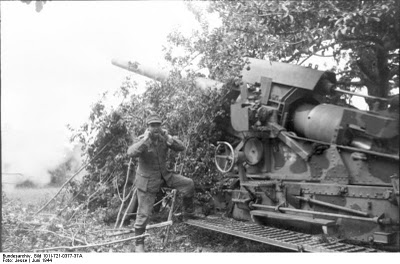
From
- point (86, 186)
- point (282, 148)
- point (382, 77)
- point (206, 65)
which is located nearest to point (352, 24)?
point (382, 77)

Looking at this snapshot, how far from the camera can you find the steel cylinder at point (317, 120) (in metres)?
5.43

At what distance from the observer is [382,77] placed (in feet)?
17.9

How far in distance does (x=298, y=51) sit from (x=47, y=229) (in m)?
4.26

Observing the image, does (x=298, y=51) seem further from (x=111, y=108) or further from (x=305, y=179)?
(x=111, y=108)

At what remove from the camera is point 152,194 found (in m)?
6.32


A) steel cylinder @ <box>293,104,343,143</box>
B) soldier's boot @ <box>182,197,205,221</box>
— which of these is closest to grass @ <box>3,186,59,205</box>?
soldier's boot @ <box>182,197,205,221</box>

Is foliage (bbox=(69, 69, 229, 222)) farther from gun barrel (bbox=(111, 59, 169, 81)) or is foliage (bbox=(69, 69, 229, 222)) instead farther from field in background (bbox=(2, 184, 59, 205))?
field in background (bbox=(2, 184, 59, 205))

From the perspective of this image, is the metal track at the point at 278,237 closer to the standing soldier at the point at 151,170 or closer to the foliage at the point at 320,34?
the standing soldier at the point at 151,170

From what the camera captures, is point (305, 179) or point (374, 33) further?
point (305, 179)

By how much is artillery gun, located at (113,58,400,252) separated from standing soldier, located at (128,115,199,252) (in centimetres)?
70

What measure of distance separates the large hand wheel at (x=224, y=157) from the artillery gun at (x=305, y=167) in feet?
0.06

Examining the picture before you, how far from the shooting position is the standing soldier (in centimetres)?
607

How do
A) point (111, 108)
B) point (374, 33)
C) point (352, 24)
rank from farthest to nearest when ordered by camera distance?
point (111, 108) → point (374, 33) → point (352, 24)

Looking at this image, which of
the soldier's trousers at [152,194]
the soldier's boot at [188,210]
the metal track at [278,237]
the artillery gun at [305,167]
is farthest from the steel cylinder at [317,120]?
the soldier's boot at [188,210]
